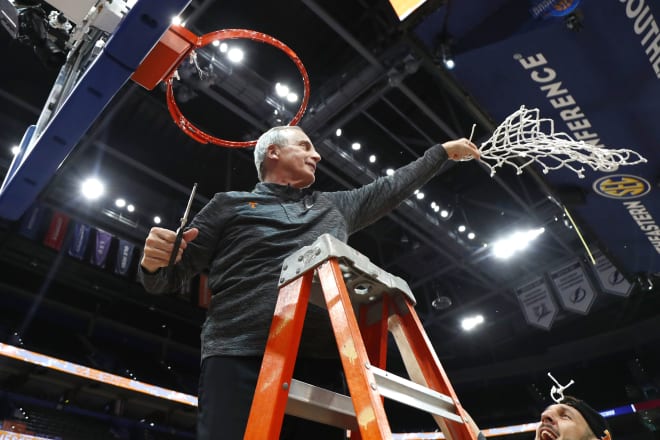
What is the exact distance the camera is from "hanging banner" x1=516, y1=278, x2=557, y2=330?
8.38m

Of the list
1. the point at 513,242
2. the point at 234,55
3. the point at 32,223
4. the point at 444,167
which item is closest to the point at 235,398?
the point at 234,55

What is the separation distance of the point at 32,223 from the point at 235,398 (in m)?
8.12

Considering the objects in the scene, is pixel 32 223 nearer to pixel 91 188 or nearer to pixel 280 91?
pixel 91 188

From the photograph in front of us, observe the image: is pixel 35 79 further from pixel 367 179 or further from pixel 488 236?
pixel 488 236

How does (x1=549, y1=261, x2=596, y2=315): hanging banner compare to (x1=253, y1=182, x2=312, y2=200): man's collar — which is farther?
(x1=549, y1=261, x2=596, y2=315): hanging banner

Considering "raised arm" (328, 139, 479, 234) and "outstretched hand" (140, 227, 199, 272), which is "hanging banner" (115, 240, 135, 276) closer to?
"raised arm" (328, 139, 479, 234)

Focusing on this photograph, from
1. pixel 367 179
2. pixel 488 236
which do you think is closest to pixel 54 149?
pixel 367 179

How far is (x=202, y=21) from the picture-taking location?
6059 millimetres

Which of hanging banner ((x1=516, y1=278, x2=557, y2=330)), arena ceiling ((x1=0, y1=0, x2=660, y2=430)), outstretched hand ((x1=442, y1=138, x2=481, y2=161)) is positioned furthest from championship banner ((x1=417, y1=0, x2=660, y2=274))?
hanging banner ((x1=516, y1=278, x2=557, y2=330))

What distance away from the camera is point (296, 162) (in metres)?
1.65

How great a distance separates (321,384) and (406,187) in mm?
707

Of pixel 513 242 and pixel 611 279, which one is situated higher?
pixel 513 242

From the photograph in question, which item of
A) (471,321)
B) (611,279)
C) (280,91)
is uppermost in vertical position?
(280,91)

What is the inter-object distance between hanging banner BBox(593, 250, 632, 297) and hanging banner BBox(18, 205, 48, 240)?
334 inches
